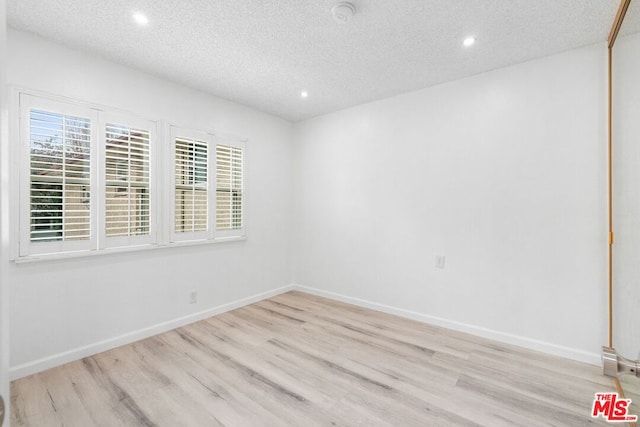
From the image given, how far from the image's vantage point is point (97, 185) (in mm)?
2525

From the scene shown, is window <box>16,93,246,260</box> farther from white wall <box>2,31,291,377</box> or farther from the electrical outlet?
the electrical outlet

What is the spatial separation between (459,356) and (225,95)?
12.1 ft

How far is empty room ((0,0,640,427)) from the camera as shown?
1936mm

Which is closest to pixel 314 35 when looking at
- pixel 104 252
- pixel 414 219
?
pixel 414 219

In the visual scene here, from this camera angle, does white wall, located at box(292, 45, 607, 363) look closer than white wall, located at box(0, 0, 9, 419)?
No

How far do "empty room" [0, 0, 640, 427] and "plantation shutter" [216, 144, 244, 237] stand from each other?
0.04 meters

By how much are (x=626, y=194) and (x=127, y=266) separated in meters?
4.00

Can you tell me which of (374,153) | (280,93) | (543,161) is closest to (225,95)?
(280,93)

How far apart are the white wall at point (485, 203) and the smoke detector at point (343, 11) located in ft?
5.19

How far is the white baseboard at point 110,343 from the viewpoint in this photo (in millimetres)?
2205

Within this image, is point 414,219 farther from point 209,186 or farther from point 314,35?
point 209,186

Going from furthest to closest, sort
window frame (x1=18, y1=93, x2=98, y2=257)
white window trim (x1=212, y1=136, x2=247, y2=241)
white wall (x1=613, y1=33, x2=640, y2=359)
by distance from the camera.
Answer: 1. white window trim (x1=212, y1=136, x2=247, y2=241)
2. window frame (x1=18, y1=93, x2=98, y2=257)
3. white wall (x1=613, y1=33, x2=640, y2=359)

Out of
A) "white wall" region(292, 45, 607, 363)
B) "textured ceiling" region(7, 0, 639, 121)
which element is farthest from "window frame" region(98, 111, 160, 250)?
"white wall" region(292, 45, 607, 363)

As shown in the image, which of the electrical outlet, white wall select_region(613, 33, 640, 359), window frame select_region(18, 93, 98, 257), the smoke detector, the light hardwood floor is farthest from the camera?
the electrical outlet
